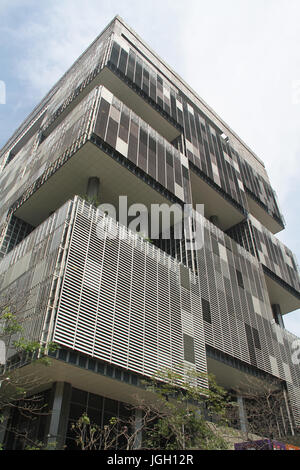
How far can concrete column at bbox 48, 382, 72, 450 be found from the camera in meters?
16.7

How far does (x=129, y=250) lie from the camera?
2312 cm

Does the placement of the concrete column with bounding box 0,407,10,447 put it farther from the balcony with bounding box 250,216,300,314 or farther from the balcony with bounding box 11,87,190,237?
the balcony with bounding box 250,216,300,314

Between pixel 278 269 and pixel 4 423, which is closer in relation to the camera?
pixel 4 423

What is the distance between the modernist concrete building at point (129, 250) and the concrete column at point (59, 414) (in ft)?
0.21

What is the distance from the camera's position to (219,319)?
92.3 ft

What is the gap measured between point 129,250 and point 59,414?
9963 millimetres

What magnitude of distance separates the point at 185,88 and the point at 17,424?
146 ft

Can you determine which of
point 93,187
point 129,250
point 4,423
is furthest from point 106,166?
point 4,423

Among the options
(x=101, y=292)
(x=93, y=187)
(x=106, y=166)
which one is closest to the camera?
(x=101, y=292)

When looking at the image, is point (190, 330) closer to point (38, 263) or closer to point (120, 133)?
point (38, 263)

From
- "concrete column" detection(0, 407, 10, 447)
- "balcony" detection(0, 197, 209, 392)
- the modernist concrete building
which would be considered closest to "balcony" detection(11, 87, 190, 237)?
the modernist concrete building

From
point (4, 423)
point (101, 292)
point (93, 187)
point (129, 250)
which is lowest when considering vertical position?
point (4, 423)

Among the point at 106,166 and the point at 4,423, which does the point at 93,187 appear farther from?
the point at 4,423

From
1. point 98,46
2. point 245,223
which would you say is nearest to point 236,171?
point 245,223
